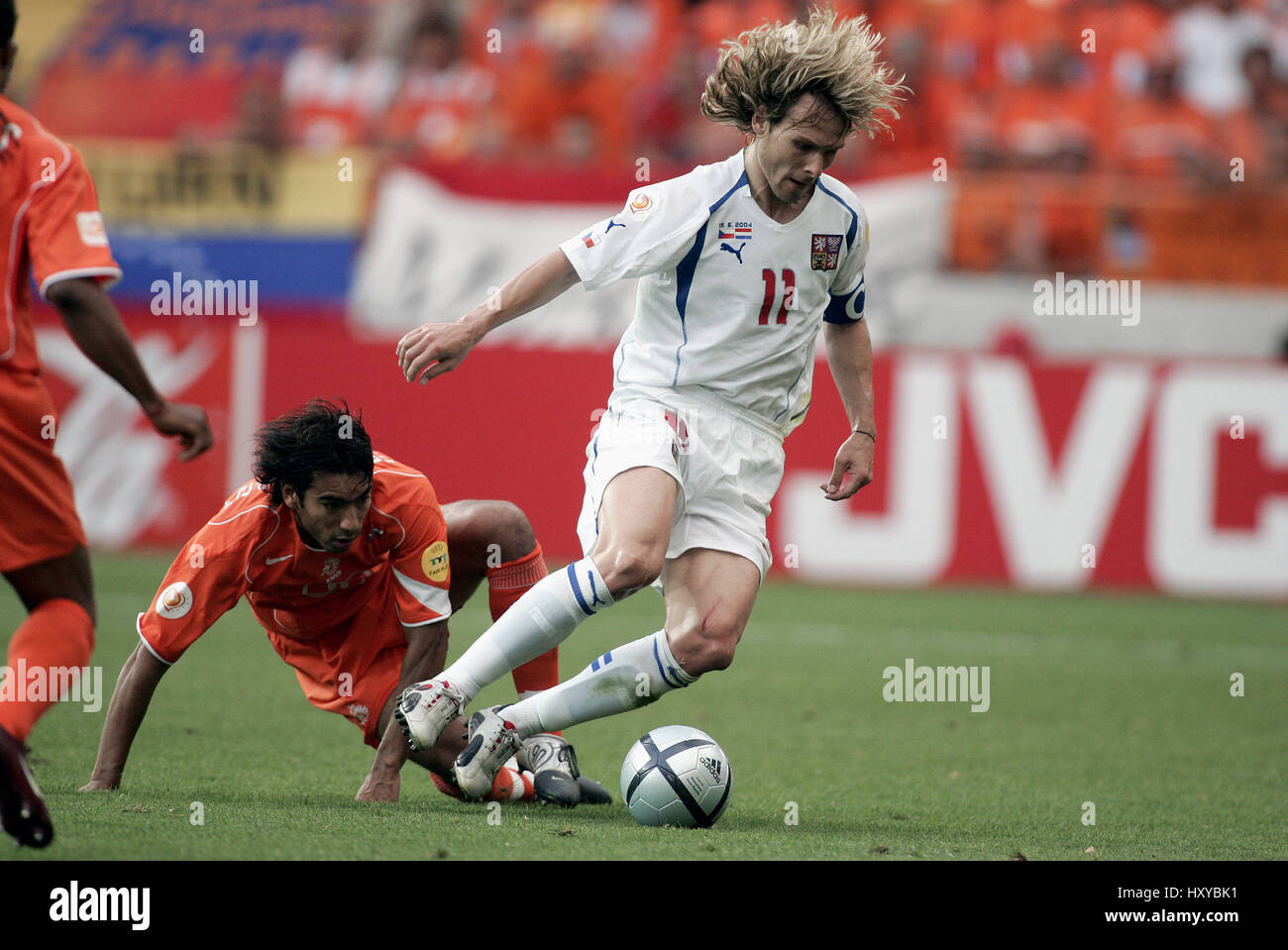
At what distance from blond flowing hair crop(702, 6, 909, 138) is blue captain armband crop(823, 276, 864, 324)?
0.54 m

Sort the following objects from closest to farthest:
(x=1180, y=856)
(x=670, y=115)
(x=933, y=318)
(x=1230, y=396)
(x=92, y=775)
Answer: (x=1180, y=856) < (x=92, y=775) < (x=1230, y=396) < (x=933, y=318) < (x=670, y=115)

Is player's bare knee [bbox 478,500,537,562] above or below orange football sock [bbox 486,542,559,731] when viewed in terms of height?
above

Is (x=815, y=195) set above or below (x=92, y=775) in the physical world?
above

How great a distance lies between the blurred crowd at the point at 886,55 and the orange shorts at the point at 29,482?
10.2 m

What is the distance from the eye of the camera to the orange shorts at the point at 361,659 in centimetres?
485

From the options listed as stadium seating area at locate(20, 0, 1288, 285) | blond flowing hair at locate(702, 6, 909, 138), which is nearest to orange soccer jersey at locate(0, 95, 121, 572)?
blond flowing hair at locate(702, 6, 909, 138)

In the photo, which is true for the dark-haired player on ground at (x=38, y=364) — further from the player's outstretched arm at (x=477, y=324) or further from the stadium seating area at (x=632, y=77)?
the stadium seating area at (x=632, y=77)

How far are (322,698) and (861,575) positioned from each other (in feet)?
22.3

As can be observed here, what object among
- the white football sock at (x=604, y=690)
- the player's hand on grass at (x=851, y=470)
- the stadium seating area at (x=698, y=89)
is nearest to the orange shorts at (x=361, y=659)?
the white football sock at (x=604, y=690)

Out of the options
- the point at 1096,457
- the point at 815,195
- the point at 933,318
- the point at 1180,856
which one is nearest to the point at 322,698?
the point at 815,195

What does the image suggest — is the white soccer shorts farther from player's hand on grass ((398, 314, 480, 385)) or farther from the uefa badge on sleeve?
player's hand on grass ((398, 314, 480, 385))

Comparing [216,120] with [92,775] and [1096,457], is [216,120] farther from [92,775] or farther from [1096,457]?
[92,775]

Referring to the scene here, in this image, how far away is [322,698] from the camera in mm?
4922

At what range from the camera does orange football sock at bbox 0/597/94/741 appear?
347 centimetres
